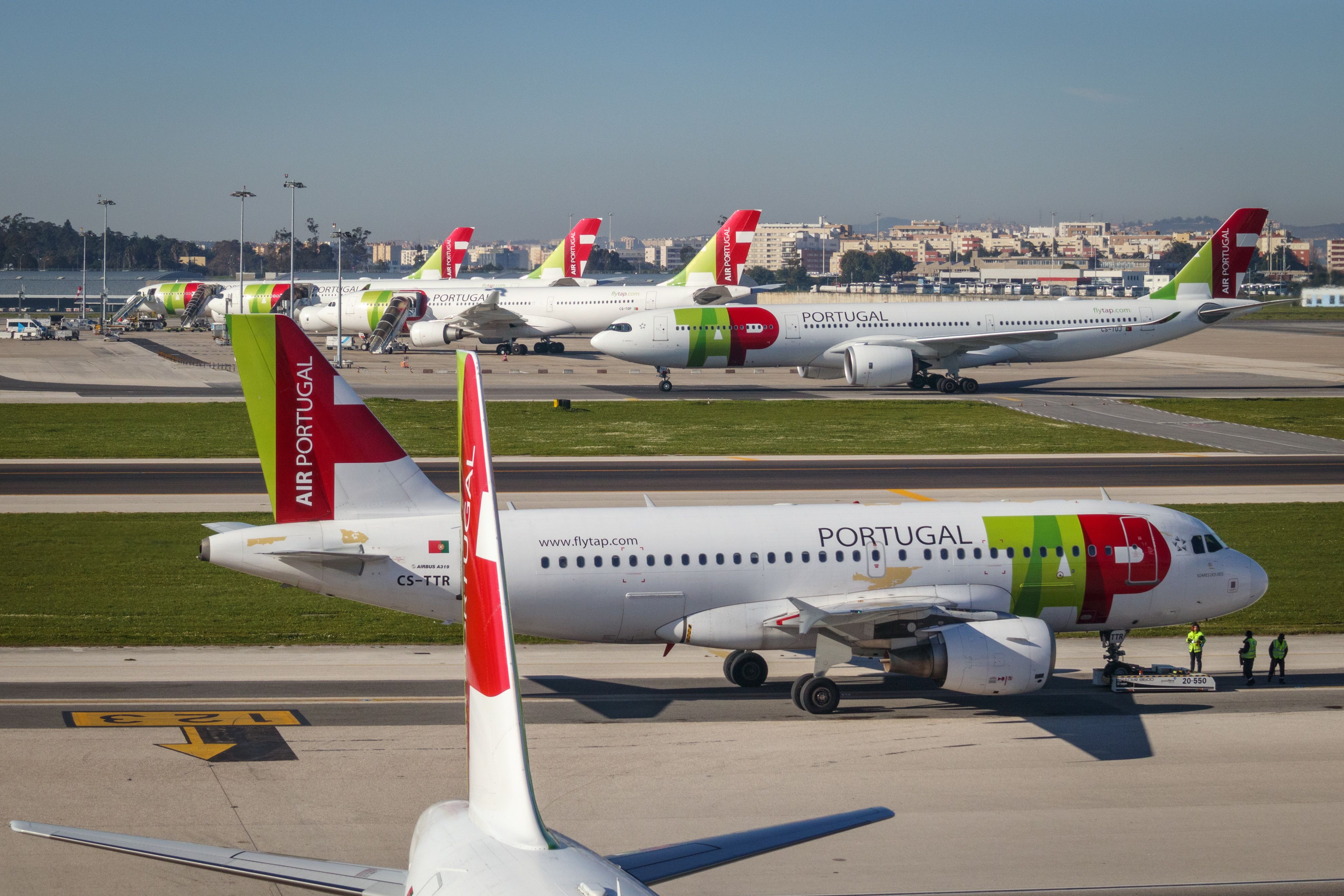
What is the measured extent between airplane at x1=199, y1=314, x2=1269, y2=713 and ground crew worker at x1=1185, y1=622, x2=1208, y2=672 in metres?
0.78

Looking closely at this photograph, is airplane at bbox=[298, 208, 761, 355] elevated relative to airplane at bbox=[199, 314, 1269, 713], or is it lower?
elevated

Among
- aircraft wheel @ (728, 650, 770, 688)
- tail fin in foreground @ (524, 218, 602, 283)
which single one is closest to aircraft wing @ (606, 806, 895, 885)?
aircraft wheel @ (728, 650, 770, 688)

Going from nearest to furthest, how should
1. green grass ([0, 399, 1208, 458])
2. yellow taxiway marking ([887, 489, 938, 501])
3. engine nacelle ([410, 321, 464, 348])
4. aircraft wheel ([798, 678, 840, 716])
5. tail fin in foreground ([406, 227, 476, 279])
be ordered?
aircraft wheel ([798, 678, 840, 716])
yellow taxiway marking ([887, 489, 938, 501])
green grass ([0, 399, 1208, 458])
engine nacelle ([410, 321, 464, 348])
tail fin in foreground ([406, 227, 476, 279])

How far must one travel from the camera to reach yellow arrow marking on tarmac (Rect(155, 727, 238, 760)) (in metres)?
22.1

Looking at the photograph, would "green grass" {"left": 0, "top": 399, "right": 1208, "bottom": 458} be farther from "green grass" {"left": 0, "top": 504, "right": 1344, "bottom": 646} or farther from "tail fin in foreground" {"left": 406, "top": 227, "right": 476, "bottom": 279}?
"tail fin in foreground" {"left": 406, "top": 227, "right": 476, "bottom": 279}

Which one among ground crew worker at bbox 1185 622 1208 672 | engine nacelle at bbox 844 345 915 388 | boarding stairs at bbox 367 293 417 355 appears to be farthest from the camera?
boarding stairs at bbox 367 293 417 355

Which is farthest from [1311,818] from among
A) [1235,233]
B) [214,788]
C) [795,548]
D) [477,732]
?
[1235,233]

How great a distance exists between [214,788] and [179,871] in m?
2.74

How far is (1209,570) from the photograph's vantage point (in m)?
27.1

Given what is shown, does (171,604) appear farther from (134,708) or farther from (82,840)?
(82,840)

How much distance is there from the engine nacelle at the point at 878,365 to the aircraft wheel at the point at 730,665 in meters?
51.4

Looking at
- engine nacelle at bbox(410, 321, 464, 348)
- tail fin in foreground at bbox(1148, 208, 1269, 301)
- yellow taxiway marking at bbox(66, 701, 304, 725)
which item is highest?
tail fin in foreground at bbox(1148, 208, 1269, 301)

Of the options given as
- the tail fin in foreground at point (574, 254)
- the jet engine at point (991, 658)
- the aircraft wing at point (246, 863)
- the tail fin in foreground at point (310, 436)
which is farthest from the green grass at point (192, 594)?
the tail fin in foreground at point (574, 254)

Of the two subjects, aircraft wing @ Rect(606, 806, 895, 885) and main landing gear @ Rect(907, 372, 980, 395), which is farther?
main landing gear @ Rect(907, 372, 980, 395)
